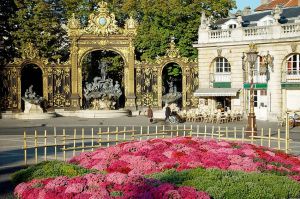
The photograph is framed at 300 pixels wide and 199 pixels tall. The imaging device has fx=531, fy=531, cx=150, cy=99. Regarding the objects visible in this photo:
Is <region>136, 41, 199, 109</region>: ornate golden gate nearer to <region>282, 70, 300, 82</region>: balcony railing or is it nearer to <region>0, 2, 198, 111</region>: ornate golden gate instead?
<region>0, 2, 198, 111</region>: ornate golden gate

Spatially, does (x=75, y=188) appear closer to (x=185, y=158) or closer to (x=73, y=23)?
(x=185, y=158)

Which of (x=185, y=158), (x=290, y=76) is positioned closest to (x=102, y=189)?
(x=185, y=158)

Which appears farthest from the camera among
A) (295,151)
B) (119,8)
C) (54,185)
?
(119,8)

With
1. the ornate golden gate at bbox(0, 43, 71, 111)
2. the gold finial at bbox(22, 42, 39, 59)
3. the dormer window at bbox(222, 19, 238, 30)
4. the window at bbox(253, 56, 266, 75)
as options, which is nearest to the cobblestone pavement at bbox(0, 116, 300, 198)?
the ornate golden gate at bbox(0, 43, 71, 111)

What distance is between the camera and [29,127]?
34.2 m

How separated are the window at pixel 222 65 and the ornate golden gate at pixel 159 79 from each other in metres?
1.89

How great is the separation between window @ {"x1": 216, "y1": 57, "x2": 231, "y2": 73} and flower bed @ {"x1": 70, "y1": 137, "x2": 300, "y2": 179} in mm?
26177

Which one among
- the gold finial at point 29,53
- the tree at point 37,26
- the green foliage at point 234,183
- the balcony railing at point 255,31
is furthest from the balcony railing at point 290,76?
the green foliage at point 234,183

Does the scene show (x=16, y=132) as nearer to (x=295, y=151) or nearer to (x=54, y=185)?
(x=295, y=151)

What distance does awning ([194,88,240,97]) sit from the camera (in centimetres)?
4100

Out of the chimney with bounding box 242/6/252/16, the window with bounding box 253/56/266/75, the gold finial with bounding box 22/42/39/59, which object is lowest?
the window with bounding box 253/56/266/75

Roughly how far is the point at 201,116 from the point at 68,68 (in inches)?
510

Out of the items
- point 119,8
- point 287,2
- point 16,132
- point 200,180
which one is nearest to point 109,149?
point 200,180

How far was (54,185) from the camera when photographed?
11320 mm
